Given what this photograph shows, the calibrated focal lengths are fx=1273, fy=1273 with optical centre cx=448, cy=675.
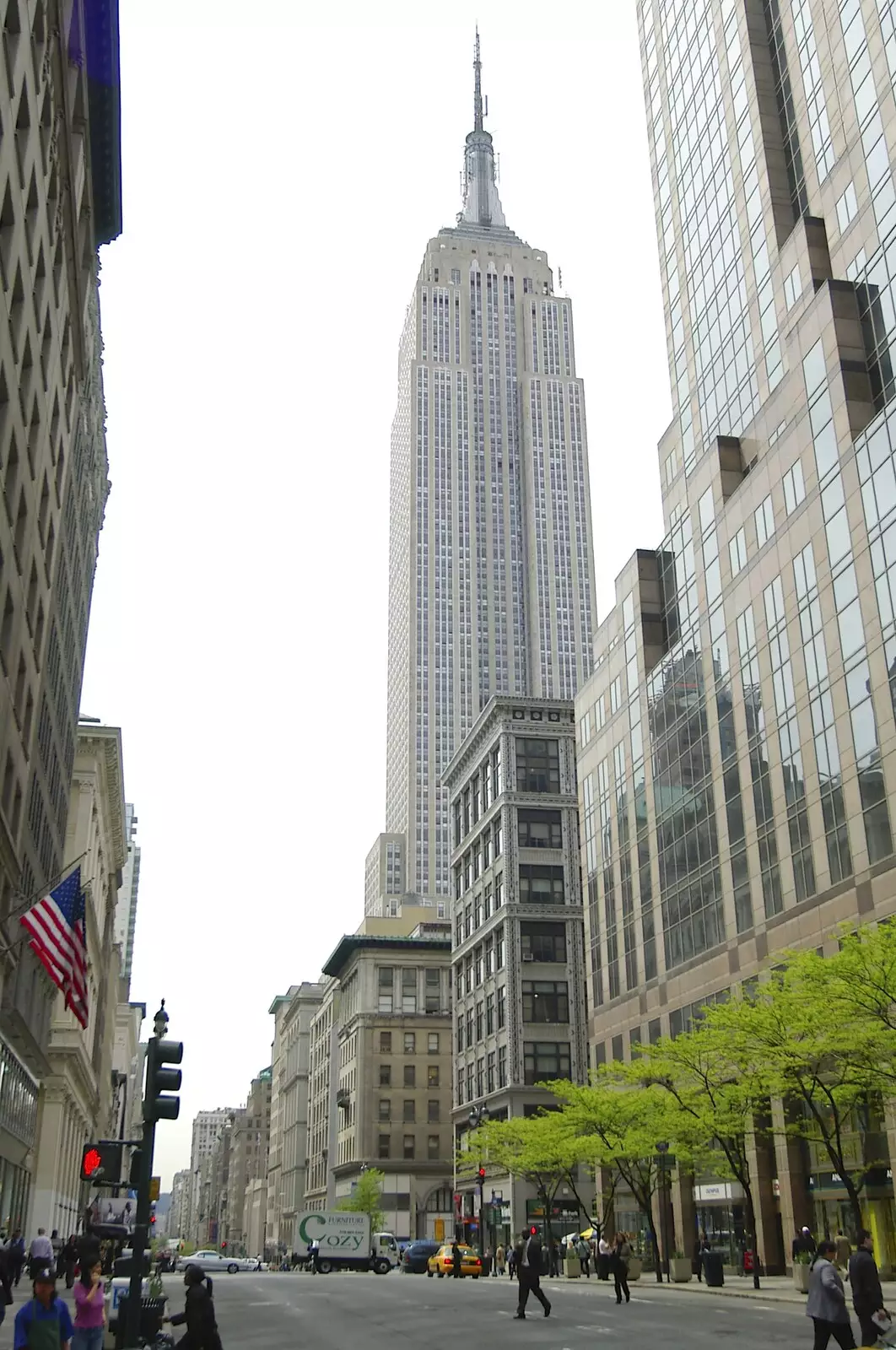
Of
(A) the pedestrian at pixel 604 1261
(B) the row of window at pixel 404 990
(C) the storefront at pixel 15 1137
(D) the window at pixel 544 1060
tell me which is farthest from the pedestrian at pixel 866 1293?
(B) the row of window at pixel 404 990

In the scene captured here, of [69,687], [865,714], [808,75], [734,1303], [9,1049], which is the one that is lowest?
[734,1303]

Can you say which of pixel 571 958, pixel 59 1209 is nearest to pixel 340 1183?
pixel 571 958

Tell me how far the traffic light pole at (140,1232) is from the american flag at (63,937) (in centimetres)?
1513

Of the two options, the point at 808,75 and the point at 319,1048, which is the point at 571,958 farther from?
the point at 319,1048

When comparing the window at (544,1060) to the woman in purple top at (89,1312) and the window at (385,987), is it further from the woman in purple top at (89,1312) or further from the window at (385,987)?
the woman in purple top at (89,1312)

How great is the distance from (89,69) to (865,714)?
3802 centimetres

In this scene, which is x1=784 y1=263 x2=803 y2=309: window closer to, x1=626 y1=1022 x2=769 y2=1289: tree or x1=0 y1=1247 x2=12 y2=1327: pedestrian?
x1=626 y1=1022 x2=769 y2=1289: tree

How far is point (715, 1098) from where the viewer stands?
4672 centimetres

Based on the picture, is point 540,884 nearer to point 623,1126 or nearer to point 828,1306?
point 623,1126

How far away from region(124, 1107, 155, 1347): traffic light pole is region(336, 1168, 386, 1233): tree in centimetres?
9032

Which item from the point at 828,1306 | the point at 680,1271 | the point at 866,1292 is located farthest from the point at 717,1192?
the point at 828,1306

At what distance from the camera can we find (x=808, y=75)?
5891 cm

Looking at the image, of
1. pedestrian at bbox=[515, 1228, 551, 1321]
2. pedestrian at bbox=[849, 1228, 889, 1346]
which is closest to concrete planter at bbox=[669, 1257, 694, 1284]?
pedestrian at bbox=[515, 1228, 551, 1321]

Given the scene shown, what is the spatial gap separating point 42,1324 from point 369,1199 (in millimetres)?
96357
